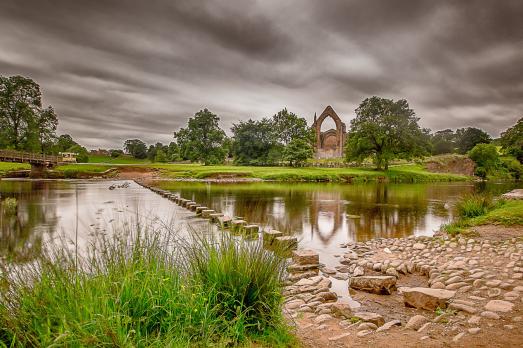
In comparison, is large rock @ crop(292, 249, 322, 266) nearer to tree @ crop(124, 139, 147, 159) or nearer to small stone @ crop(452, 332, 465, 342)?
small stone @ crop(452, 332, 465, 342)

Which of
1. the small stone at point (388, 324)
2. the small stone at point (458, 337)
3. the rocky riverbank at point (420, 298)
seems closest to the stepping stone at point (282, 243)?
the rocky riverbank at point (420, 298)

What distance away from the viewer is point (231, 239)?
14.6 ft

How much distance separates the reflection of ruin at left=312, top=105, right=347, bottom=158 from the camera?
297 ft

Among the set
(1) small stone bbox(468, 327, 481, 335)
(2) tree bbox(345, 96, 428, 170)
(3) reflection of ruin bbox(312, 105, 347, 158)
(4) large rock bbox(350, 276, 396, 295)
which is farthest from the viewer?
(3) reflection of ruin bbox(312, 105, 347, 158)

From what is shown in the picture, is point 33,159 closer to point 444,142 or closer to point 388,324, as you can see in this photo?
point 388,324

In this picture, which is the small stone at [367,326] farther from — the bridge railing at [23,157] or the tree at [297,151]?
the tree at [297,151]

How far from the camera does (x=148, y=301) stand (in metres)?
3.51

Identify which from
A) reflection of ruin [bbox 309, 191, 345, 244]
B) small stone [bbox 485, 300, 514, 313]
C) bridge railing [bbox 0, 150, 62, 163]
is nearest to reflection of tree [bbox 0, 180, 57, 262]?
reflection of ruin [bbox 309, 191, 345, 244]

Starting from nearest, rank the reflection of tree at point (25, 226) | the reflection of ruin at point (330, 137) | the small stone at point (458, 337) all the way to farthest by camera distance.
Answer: the small stone at point (458, 337)
the reflection of tree at point (25, 226)
the reflection of ruin at point (330, 137)

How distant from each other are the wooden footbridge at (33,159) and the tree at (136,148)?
71356mm

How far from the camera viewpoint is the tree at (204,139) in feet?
232

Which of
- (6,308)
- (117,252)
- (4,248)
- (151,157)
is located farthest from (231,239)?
(151,157)

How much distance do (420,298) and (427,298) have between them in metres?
0.11

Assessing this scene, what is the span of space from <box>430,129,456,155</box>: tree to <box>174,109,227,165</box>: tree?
194ft
